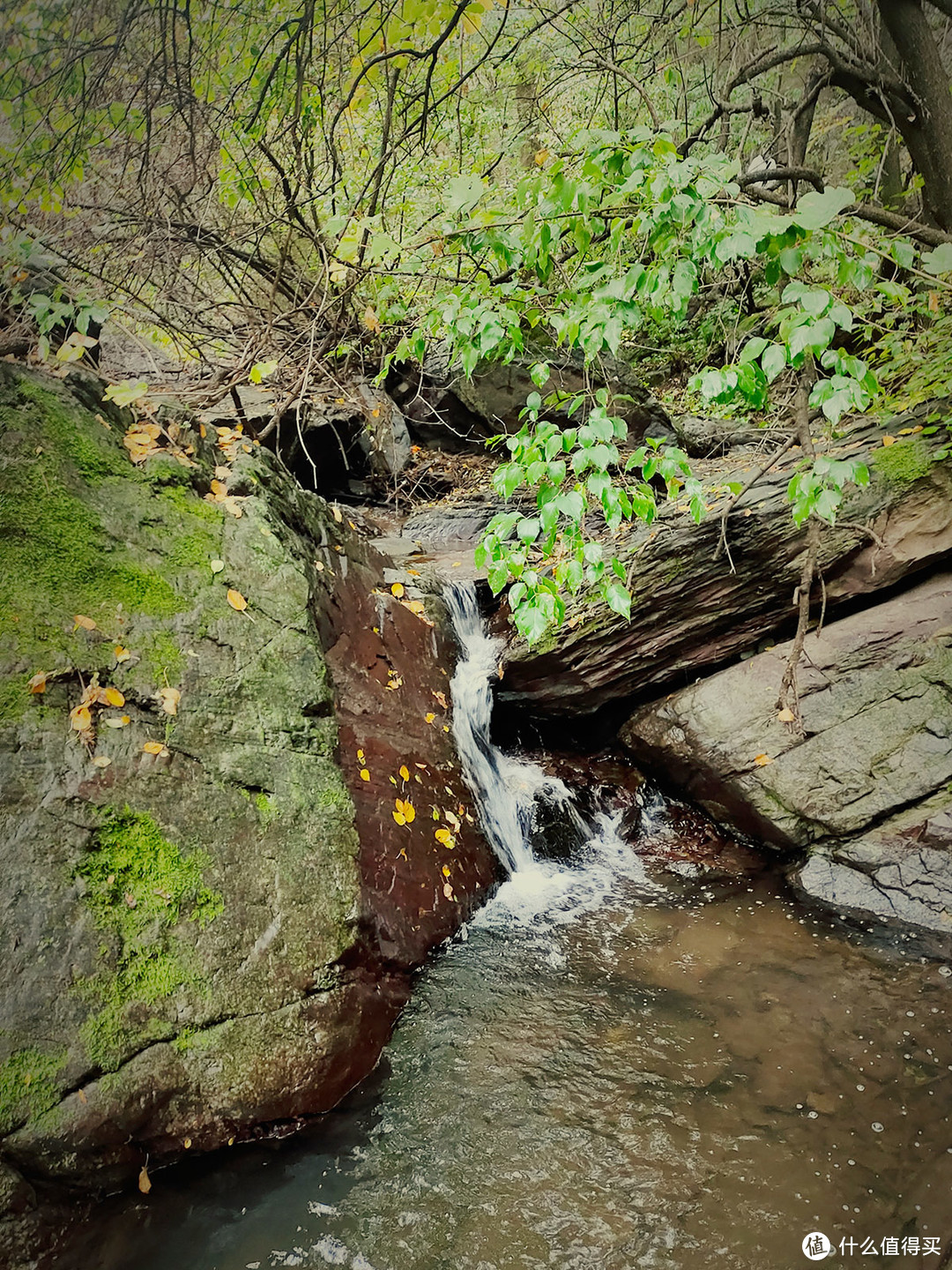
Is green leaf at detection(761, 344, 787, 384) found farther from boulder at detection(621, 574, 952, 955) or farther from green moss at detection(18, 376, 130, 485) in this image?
green moss at detection(18, 376, 130, 485)

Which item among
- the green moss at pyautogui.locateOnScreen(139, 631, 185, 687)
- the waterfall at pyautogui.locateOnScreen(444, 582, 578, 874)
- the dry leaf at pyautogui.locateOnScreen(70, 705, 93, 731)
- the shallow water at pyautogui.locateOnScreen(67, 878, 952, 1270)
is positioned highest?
the green moss at pyautogui.locateOnScreen(139, 631, 185, 687)

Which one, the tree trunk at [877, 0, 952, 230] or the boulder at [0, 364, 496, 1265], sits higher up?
the tree trunk at [877, 0, 952, 230]

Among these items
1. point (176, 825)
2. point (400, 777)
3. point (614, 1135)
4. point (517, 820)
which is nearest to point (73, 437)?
point (176, 825)

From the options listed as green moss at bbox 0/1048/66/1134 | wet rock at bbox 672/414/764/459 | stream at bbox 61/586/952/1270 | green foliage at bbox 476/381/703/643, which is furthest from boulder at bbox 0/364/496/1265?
wet rock at bbox 672/414/764/459

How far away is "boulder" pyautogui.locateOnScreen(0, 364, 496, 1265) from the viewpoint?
248 centimetres

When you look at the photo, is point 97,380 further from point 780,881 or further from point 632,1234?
point 780,881

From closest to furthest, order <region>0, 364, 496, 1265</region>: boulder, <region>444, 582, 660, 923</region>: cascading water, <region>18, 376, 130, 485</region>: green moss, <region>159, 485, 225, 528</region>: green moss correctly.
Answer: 1. <region>0, 364, 496, 1265</region>: boulder
2. <region>18, 376, 130, 485</region>: green moss
3. <region>159, 485, 225, 528</region>: green moss
4. <region>444, 582, 660, 923</region>: cascading water

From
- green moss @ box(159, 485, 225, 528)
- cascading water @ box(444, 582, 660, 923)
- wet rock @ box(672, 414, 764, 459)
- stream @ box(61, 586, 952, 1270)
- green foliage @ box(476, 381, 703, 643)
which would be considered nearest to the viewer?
stream @ box(61, 586, 952, 1270)

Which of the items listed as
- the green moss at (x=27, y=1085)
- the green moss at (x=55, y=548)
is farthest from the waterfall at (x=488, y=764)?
the green moss at (x=27, y=1085)

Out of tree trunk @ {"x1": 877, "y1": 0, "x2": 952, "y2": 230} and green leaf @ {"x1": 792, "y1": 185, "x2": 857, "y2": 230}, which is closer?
green leaf @ {"x1": 792, "y1": 185, "x2": 857, "y2": 230}

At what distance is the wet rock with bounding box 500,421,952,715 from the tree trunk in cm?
176

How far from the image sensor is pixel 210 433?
4707 mm

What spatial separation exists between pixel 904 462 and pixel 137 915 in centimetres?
602

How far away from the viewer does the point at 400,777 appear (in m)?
4.20
